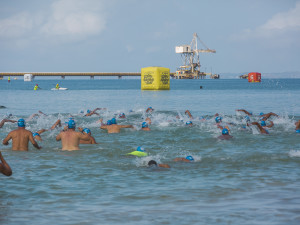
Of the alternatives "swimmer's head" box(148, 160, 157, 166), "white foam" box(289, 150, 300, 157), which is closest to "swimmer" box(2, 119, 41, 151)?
"swimmer's head" box(148, 160, 157, 166)

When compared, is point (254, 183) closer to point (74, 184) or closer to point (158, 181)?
point (158, 181)

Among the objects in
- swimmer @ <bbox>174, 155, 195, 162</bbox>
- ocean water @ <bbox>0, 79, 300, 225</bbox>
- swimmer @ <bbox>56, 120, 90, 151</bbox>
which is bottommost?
ocean water @ <bbox>0, 79, 300, 225</bbox>

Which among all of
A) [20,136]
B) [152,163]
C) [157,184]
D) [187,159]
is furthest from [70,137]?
[157,184]

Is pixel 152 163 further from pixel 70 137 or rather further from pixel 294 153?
pixel 294 153

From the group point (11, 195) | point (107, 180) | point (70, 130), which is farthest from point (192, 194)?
point (70, 130)

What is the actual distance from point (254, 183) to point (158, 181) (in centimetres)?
227

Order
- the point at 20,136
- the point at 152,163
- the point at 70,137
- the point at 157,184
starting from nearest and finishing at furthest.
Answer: the point at 157,184 < the point at 152,163 < the point at 20,136 < the point at 70,137

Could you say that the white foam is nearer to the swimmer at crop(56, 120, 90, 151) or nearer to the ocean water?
the ocean water

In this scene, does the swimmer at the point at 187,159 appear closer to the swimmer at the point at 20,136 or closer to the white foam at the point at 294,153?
the white foam at the point at 294,153

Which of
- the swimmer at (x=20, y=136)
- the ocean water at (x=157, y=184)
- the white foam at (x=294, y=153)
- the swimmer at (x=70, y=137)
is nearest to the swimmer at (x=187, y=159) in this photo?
the ocean water at (x=157, y=184)

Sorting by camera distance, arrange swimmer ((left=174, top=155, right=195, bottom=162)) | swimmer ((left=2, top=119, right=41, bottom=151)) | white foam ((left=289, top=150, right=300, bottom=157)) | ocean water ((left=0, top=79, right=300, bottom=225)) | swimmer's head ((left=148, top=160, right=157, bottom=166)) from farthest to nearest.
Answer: white foam ((left=289, top=150, right=300, bottom=157)) → swimmer ((left=2, top=119, right=41, bottom=151)) → swimmer ((left=174, top=155, right=195, bottom=162)) → swimmer's head ((left=148, top=160, right=157, bottom=166)) → ocean water ((left=0, top=79, right=300, bottom=225))

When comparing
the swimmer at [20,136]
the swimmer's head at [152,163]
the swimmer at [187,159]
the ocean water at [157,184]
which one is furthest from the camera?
the swimmer at [20,136]

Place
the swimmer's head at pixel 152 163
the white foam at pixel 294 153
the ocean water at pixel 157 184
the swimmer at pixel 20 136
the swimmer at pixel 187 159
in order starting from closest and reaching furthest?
the ocean water at pixel 157 184 → the swimmer's head at pixel 152 163 → the swimmer at pixel 187 159 → the swimmer at pixel 20 136 → the white foam at pixel 294 153

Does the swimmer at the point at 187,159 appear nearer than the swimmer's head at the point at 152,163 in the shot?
No
